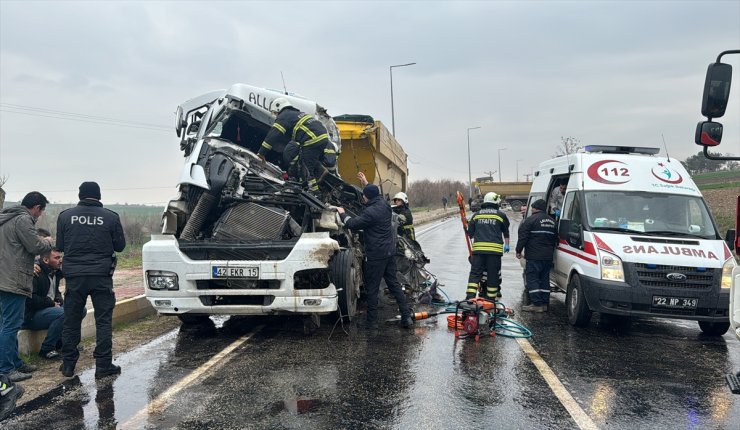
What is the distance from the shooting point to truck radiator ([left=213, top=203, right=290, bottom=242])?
6.19 meters

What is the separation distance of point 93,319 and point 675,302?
6741 mm

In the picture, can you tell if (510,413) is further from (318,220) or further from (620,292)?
(318,220)

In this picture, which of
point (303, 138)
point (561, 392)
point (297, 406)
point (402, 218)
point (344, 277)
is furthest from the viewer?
point (402, 218)

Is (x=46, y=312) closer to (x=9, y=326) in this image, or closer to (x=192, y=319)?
(x=9, y=326)

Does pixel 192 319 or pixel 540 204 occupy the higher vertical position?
pixel 540 204

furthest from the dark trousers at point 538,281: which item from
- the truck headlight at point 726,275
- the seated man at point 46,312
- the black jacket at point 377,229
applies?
the seated man at point 46,312

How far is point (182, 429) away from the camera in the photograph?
12.3 feet

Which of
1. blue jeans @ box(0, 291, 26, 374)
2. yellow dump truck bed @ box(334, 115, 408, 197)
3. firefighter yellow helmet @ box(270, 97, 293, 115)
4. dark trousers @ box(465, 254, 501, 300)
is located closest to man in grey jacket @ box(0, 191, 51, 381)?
blue jeans @ box(0, 291, 26, 374)

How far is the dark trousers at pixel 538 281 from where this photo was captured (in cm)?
778

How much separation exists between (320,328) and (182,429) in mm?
3104

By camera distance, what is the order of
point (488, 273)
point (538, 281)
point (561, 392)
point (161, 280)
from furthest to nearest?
point (538, 281), point (488, 273), point (161, 280), point (561, 392)

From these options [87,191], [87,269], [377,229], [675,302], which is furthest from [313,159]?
[675,302]

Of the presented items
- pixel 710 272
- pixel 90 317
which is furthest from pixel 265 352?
pixel 710 272

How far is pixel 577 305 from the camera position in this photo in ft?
22.4
